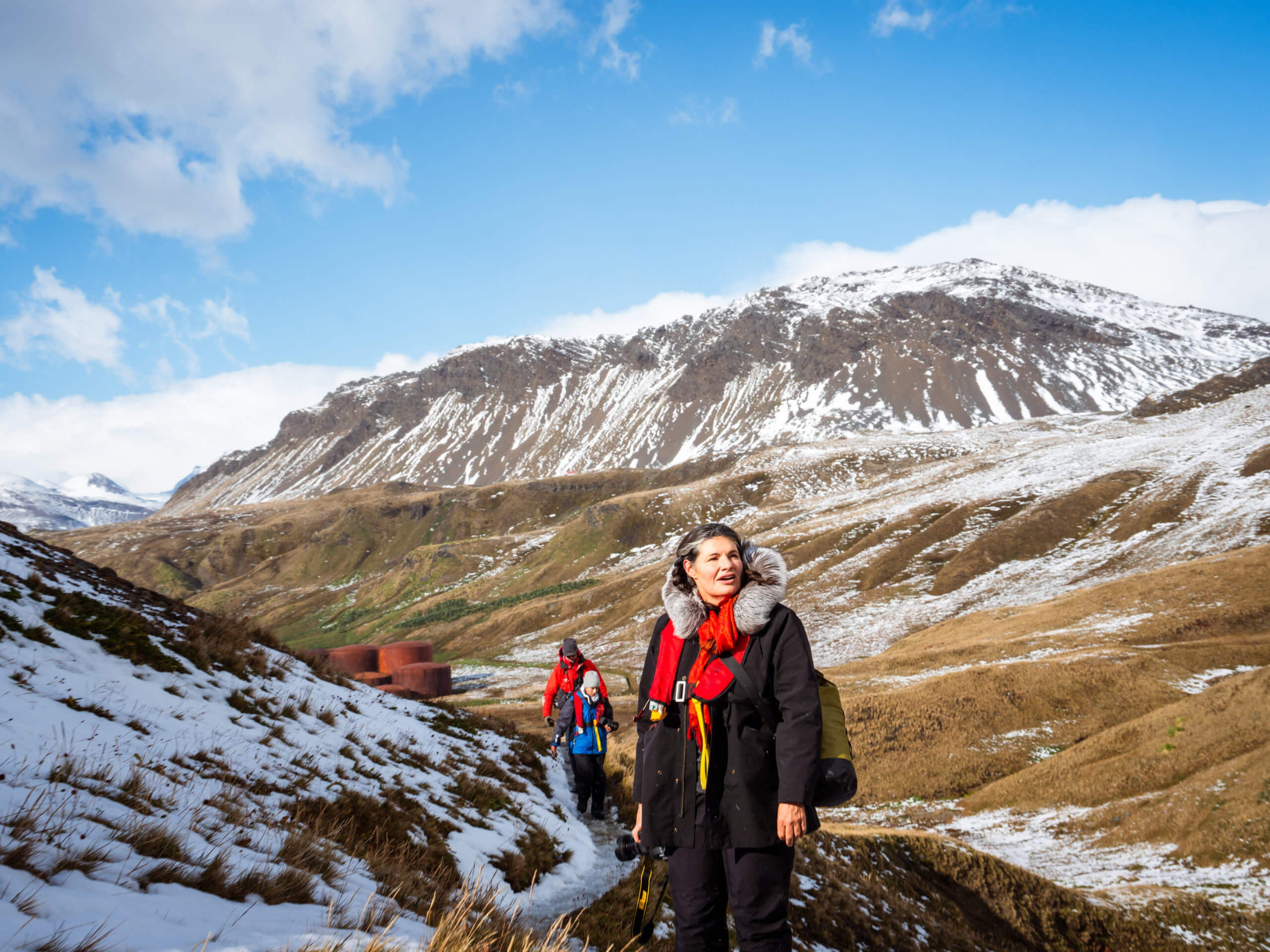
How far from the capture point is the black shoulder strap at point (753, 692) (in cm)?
422

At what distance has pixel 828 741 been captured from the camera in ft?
13.9

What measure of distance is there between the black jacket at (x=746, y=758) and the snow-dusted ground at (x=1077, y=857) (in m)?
10.4

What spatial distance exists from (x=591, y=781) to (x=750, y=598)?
27.4 ft

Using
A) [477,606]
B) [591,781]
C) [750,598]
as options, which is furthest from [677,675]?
[477,606]

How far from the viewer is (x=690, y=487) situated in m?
109

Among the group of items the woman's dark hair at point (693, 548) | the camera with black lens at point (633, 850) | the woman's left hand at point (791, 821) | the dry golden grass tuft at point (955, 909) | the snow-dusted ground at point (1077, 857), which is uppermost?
the woman's dark hair at point (693, 548)

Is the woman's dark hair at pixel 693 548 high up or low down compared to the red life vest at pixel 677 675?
up

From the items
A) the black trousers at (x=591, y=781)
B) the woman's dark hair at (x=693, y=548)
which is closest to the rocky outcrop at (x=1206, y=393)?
the black trousers at (x=591, y=781)

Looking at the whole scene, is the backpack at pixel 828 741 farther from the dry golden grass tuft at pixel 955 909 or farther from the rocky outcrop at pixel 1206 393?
the rocky outcrop at pixel 1206 393

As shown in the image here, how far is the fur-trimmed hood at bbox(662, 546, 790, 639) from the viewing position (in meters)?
4.39

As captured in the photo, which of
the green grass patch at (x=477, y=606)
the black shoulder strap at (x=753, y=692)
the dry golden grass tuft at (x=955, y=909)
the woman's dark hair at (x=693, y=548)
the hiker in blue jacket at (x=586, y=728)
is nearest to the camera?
the black shoulder strap at (x=753, y=692)

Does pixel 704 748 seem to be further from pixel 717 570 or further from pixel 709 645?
pixel 717 570

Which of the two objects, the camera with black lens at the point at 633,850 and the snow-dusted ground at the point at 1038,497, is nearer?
the camera with black lens at the point at 633,850

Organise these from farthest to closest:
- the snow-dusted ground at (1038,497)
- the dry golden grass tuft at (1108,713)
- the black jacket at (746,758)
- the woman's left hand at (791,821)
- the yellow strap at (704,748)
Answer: the snow-dusted ground at (1038,497) < the dry golden grass tuft at (1108,713) < the yellow strap at (704,748) < the black jacket at (746,758) < the woman's left hand at (791,821)
